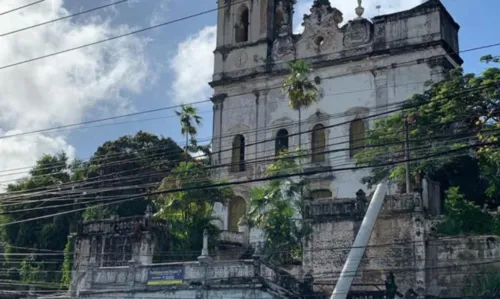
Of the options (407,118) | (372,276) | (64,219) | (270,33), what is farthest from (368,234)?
(64,219)

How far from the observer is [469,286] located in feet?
83.7

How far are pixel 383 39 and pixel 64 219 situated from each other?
20.9 metres

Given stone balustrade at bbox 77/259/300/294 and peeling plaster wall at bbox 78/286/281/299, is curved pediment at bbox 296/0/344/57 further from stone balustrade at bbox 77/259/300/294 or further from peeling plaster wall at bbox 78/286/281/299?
peeling plaster wall at bbox 78/286/281/299

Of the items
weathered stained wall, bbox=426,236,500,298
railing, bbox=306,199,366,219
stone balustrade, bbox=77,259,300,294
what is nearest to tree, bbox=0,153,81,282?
stone balustrade, bbox=77,259,300,294

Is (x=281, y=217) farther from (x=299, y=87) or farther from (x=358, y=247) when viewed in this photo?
(x=299, y=87)

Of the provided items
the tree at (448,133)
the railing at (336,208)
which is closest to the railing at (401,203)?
the railing at (336,208)

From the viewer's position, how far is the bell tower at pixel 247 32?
42.6 meters

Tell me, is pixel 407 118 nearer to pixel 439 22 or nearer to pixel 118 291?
pixel 439 22

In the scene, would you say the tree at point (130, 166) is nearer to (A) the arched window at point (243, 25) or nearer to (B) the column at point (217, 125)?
(B) the column at point (217, 125)

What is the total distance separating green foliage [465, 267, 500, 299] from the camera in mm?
24250

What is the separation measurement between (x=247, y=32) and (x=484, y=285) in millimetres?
24206

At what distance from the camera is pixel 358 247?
2552 centimetres

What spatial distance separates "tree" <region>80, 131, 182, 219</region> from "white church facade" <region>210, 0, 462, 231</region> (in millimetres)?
4337

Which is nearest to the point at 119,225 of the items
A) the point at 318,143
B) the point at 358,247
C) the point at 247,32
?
the point at 358,247
